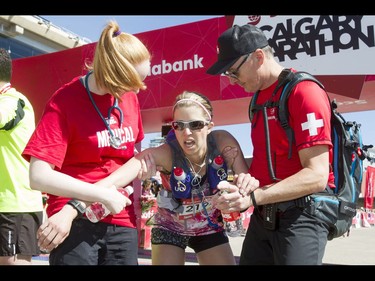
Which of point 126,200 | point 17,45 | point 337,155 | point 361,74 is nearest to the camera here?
point 126,200

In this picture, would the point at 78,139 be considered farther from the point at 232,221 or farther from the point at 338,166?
the point at 338,166

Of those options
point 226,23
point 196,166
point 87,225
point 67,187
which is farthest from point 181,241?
point 226,23

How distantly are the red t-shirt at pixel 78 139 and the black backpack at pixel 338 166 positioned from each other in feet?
2.51

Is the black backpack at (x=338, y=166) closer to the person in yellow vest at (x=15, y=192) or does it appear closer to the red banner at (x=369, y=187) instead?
the person in yellow vest at (x=15, y=192)

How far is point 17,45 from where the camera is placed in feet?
120

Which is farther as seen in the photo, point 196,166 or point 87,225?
point 196,166

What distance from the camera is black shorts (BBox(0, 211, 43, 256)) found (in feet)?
10.0

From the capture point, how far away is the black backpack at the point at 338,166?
6.81 feet

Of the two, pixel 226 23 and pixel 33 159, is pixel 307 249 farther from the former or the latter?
pixel 226 23

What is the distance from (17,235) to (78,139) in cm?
148


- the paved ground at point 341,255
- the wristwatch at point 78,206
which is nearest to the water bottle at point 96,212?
the wristwatch at point 78,206

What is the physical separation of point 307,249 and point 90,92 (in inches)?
49.8
